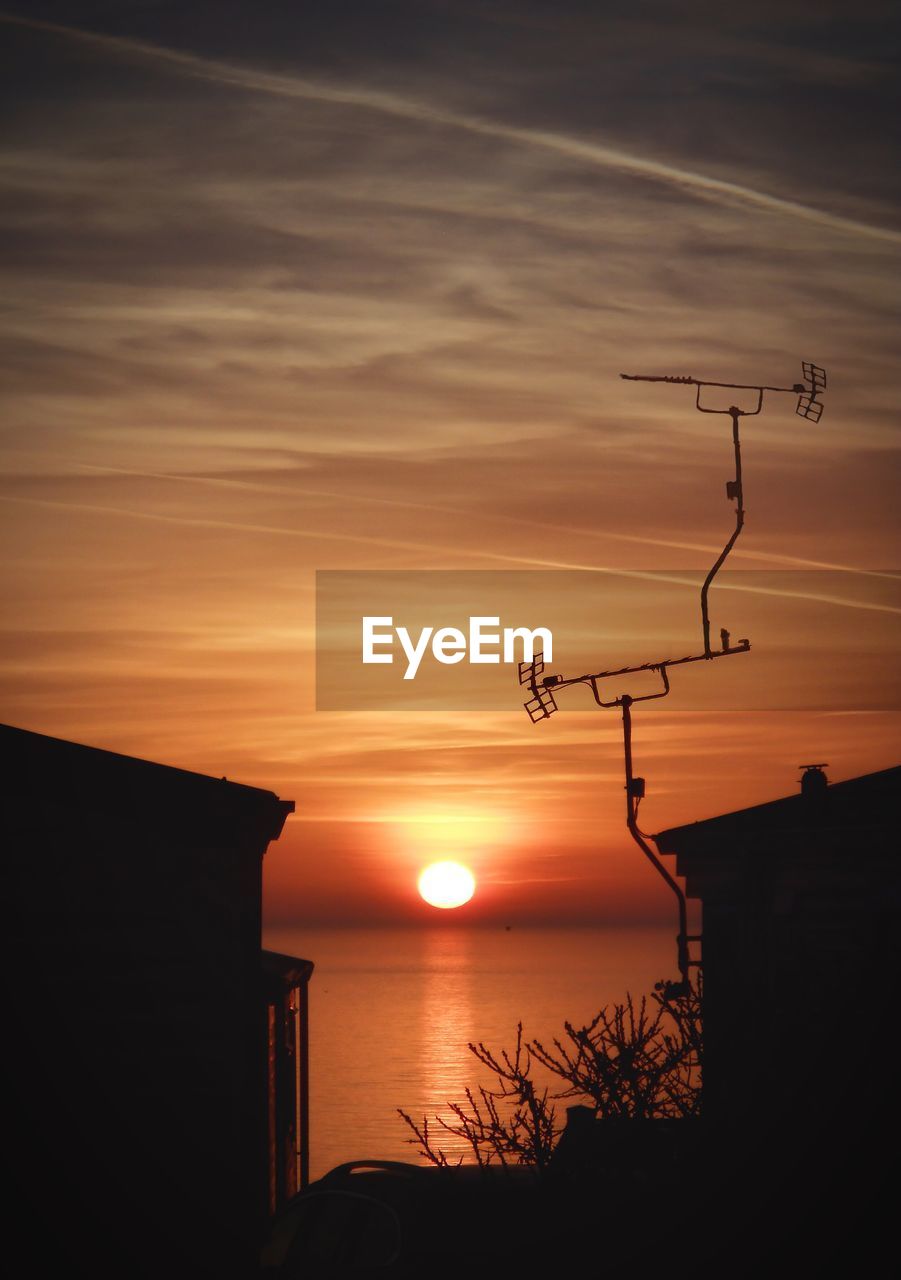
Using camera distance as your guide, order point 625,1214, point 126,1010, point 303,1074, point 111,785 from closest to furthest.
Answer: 1. point 625,1214
2. point 126,1010
3. point 111,785
4. point 303,1074

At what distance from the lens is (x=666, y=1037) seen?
21.4 m

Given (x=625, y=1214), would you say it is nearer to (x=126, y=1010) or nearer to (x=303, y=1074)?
(x=126, y=1010)

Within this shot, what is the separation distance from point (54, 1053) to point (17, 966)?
2.81ft

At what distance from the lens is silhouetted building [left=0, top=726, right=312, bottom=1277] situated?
13.3 metres

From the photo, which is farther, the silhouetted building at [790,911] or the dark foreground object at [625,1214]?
the silhouetted building at [790,911]

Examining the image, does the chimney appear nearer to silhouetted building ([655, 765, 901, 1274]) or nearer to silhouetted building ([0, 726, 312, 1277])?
silhouetted building ([655, 765, 901, 1274])

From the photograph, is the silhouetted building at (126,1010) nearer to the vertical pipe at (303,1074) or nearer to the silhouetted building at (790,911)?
the silhouetted building at (790,911)

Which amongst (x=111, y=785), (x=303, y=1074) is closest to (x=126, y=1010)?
(x=111, y=785)

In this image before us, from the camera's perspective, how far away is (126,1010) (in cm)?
1385

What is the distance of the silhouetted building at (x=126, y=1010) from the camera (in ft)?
43.7

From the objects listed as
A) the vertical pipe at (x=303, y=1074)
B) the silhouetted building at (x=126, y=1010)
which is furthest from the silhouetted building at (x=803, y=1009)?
the vertical pipe at (x=303, y=1074)

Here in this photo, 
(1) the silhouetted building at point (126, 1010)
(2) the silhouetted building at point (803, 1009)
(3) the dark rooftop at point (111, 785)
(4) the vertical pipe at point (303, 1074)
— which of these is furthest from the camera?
(4) the vertical pipe at point (303, 1074)

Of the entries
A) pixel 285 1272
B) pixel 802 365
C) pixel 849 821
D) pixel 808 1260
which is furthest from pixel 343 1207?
pixel 802 365

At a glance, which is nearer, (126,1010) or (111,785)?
(126,1010)
